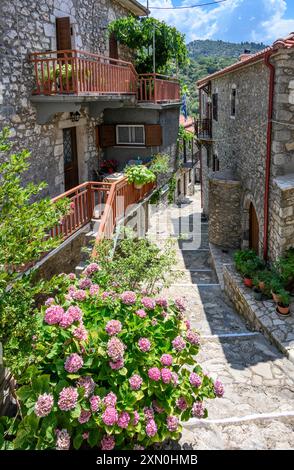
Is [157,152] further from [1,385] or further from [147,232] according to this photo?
[1,385]

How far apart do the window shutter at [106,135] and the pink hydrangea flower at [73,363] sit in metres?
11.0

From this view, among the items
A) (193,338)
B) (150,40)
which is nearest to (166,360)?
(193,338)

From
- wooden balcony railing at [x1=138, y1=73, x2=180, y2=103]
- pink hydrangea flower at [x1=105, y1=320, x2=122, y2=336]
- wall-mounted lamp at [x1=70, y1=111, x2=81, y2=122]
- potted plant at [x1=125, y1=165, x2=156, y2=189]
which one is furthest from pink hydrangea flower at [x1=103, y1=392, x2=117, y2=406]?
wooden balcony railing at [x1=138, y1=73, x2=180, y2=103]

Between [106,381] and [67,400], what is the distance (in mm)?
549

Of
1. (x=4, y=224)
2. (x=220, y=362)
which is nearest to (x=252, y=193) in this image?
(x=220, y=362)

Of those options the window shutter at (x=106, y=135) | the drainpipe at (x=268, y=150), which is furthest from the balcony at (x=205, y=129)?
the drainpipe at (x=268, y=150)

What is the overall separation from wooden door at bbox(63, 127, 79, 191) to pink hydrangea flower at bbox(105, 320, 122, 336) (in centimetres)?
864

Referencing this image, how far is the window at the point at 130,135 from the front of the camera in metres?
14.2

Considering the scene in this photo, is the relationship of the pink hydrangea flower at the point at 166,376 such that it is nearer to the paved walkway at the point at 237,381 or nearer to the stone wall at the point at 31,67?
the paved walkway at the point at 237,381

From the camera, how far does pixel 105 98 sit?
10633mm

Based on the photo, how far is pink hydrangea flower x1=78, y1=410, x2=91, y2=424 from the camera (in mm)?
3492

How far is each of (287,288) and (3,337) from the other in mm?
6370

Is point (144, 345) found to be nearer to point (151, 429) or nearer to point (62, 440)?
point (151, 429)

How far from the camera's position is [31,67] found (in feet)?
29.5
